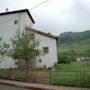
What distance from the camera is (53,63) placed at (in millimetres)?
25062

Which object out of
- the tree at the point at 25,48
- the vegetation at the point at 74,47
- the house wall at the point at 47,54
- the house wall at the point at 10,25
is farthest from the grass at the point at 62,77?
the vegetation at the point at 74,47

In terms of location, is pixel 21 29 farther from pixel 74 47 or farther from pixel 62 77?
pixel 74 47

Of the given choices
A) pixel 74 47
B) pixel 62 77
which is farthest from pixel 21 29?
pixel 74 47

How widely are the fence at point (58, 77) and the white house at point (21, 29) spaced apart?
8.10 metres

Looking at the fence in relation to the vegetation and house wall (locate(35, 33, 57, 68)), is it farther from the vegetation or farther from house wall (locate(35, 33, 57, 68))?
the vegetation

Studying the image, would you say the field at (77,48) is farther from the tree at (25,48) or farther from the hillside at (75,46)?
the tree at (25,48)

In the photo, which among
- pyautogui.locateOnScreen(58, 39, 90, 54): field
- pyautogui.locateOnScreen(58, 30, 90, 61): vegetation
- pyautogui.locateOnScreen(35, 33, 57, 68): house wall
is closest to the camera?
pyautogui.locateOnScreen(35, 33, 57, 68): house wall

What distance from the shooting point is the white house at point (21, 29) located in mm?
24156

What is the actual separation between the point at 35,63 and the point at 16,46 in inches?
291

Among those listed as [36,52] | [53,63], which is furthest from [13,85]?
[53,63]

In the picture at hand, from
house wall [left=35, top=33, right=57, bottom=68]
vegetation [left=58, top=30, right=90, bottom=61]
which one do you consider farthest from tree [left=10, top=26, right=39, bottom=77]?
vegetation [left=58, top=30, right=90, bottom=61]

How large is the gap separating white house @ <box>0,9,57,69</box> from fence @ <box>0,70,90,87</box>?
26.6 feet

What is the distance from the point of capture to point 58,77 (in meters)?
12.8

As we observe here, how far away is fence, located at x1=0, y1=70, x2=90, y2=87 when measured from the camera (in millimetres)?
11266
